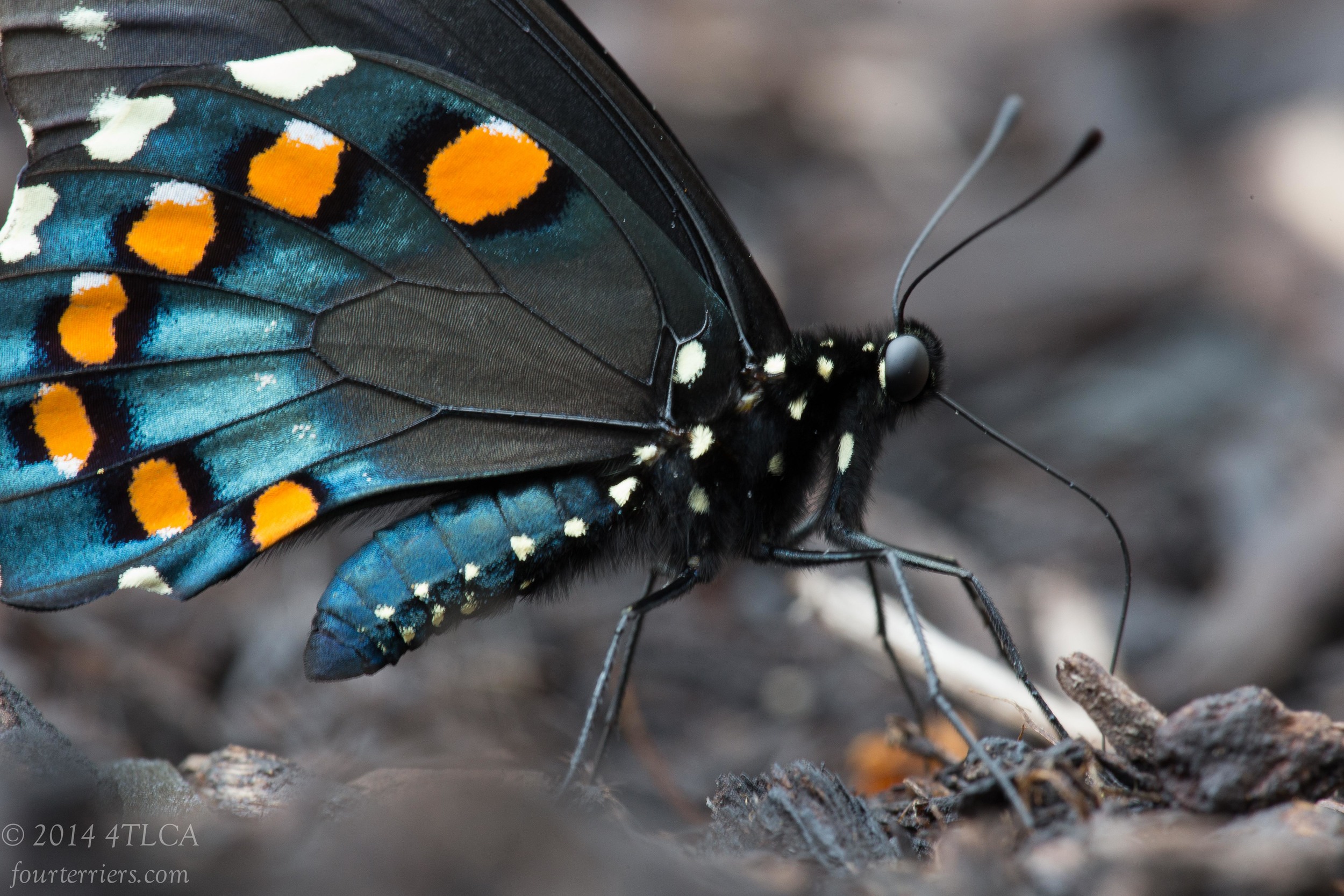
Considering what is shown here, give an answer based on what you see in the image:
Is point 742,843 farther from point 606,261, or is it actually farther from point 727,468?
point 606,261

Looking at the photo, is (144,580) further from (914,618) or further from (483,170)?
(914,618)

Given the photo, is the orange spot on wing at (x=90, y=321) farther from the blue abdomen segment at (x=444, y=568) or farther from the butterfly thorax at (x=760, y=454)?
the butterfly thorax at (x=760, y=454)

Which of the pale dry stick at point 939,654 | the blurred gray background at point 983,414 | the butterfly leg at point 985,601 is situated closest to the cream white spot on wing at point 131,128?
the blurred gray background at point 983,414

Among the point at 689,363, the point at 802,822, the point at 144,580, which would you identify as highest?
the point at 689,363

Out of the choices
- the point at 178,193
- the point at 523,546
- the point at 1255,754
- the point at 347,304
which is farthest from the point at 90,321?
the point at 1255,754

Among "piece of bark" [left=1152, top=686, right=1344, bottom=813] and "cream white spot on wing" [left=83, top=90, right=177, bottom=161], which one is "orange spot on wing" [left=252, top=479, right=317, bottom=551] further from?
"piece of bark" [left=1152, top=686, right=1344, bottom=813]

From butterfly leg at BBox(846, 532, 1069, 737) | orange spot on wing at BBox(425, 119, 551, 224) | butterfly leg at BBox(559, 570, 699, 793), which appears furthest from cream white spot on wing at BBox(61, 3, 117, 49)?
butterfly leg at BBox(846, 532, 1069, 737)
